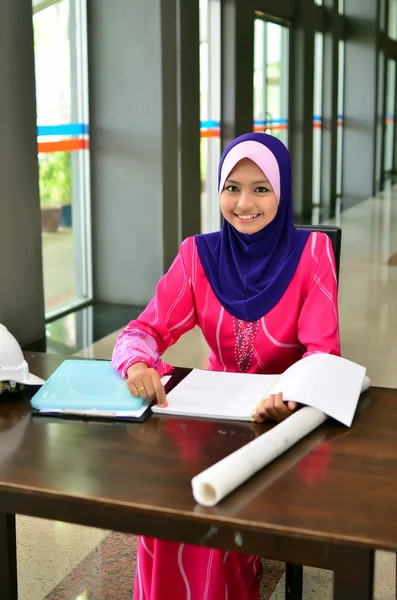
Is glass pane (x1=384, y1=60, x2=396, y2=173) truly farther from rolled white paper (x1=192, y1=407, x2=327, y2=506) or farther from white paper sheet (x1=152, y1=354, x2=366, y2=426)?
rolled white paper (x1=192, y1=407, x2=327, y2=506)

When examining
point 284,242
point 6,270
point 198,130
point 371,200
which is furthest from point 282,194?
point 371,200

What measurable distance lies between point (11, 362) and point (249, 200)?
668 mm

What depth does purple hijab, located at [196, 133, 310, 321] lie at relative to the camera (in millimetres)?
1810

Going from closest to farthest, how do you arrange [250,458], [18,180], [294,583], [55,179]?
[250,458] < [294,583] < [18,180] < [55,179]

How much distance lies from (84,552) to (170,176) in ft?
12.0

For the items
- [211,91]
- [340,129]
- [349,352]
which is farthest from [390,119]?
[349,352]

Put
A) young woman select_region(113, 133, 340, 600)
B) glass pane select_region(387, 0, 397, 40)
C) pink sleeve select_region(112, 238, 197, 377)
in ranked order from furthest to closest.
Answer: glass pane select_region(387, 0, 397, 40) < pink sleeve select_region(112, 238, 197, 377) < young woman select_region(113, 133, 340, 600)

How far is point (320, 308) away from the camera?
1777 mm

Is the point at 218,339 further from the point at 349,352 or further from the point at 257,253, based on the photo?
the point at 349,352

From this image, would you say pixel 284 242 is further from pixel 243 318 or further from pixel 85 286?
pixel 85 286

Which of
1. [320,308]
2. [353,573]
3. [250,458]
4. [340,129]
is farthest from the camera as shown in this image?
[340,129]

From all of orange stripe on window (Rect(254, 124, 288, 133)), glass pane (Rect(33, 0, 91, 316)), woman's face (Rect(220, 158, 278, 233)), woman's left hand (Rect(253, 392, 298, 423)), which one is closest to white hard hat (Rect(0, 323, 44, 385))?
woman's left hand (Rect(253, 392, 298, 423))

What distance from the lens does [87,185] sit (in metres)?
5.41

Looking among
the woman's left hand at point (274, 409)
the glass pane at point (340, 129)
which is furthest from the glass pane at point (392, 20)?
the woman's left hand at point (274, 409)
